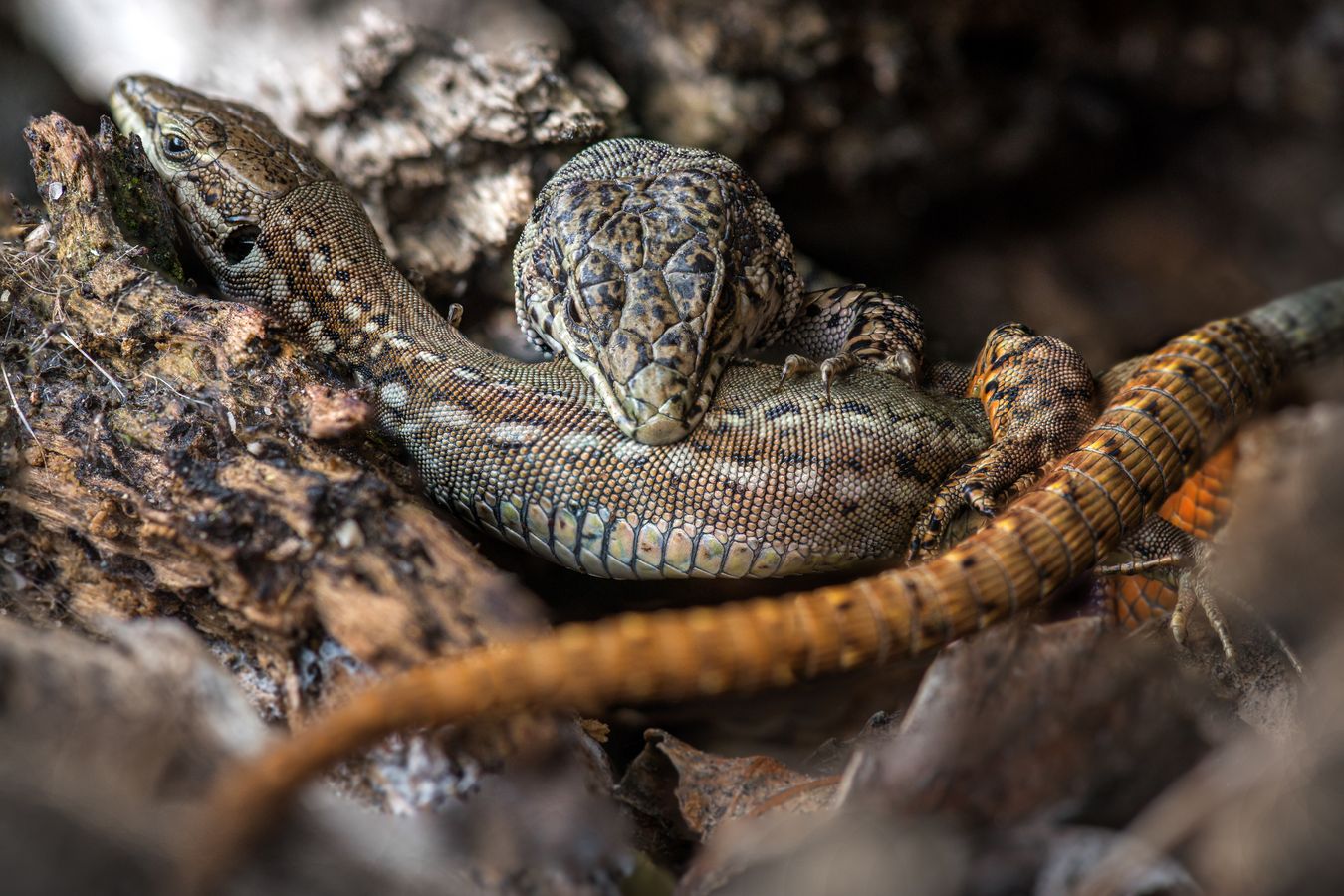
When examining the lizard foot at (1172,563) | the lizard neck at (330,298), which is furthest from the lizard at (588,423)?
the lizard foot at (1172,563)

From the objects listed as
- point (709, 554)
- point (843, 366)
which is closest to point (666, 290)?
point (843, 366)

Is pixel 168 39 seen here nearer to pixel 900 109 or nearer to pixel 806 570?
pixel 900 109

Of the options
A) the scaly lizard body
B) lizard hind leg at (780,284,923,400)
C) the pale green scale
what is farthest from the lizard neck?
lizard hind leg at (780,284,923,400)

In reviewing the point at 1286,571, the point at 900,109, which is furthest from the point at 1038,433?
the point at 900,109

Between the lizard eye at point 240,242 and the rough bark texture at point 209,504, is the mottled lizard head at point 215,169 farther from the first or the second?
the rough bark texture at point 209,504

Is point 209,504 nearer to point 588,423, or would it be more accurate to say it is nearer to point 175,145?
point 588,423

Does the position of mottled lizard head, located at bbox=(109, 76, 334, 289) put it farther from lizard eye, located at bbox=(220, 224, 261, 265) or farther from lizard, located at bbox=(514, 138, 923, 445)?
lizard, located at bbox=(514, 138, 923, 445)

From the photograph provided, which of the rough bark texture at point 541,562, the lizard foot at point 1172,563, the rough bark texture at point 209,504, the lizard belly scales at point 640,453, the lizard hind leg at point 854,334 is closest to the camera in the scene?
the rough bark texture at point 541,562
